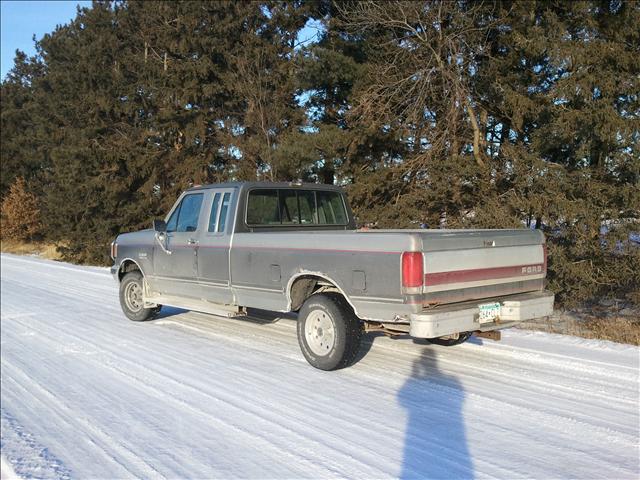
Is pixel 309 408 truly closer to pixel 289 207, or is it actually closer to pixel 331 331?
pixel 331 331

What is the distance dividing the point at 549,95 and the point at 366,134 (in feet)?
15.4

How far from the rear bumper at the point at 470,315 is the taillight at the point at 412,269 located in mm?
300

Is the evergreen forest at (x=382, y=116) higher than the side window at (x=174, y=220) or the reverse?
higher

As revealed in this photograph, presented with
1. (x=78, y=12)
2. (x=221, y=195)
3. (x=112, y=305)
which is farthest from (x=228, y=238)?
(x=78, y=12)

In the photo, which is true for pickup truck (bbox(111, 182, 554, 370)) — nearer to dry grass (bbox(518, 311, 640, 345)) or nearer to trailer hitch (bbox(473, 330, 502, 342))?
trailer hitch (bbox(473, 330, 502, 342))

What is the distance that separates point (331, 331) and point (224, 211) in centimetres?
241

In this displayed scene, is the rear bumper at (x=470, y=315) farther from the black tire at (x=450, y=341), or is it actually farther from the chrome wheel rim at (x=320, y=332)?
the chrome wheel rim at (x=320, y=332)

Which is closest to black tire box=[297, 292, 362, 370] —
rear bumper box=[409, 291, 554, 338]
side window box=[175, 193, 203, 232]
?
rear bumper box=[409, 291, 554, 338]

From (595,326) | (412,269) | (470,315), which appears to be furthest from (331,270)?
(595,326)

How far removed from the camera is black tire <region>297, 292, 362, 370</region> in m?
5.64

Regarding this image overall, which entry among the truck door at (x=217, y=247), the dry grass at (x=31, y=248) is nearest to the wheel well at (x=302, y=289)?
the truck door at (x=217, y=247)

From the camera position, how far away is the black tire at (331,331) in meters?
5.64

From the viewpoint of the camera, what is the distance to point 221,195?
735cm

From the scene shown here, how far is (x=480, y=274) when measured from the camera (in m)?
5.46
